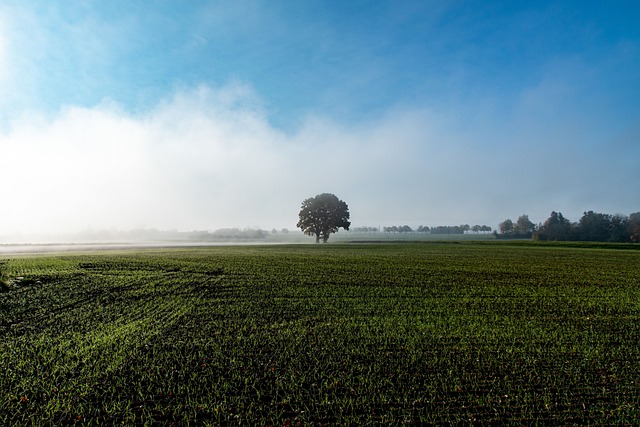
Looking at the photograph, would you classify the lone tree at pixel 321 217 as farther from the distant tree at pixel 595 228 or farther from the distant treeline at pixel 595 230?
the distant tree at pixel 595 228

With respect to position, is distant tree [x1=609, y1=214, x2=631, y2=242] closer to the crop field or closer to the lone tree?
the lone tree

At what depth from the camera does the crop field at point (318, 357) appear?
5746 millimetres

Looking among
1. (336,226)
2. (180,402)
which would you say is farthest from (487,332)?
(336,226)

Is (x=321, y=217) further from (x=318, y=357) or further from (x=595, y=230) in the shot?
(x=595, y=230)

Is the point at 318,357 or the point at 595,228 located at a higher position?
the point at 595,228

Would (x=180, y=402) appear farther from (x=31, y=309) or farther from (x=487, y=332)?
(x=31, y=309)

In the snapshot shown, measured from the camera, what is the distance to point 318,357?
7.87 m

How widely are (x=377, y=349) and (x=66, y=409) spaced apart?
Result: 642cm

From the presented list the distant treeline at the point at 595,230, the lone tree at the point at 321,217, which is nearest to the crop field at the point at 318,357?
the lone tree at the point at 321,217

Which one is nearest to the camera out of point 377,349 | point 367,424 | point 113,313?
point 367,424

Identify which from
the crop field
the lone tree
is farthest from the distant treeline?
the crop field

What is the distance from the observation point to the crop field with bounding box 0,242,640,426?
575 cm

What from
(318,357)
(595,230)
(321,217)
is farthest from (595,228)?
(318,357)

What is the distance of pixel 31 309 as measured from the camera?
12516mm
